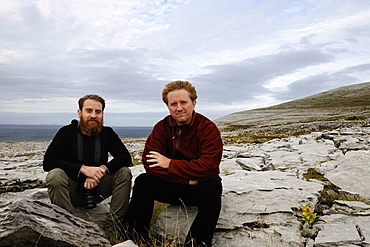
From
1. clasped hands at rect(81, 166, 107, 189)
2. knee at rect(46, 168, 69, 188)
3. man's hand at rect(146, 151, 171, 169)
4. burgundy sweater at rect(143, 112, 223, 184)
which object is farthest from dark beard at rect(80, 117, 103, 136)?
man's hand at rect(146, 151, 171, 169)

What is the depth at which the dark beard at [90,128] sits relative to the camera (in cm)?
614

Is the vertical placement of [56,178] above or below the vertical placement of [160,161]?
below

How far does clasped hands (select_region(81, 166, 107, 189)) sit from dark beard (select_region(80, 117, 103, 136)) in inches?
35.8

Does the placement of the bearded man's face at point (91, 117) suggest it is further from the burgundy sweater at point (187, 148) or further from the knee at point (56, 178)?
the burgundy sweater at point (187, 148)

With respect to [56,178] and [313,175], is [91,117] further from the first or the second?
[313,175]

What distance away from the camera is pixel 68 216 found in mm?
4719

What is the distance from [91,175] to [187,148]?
2.28m

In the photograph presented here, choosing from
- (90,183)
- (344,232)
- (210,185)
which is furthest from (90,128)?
(344,232)

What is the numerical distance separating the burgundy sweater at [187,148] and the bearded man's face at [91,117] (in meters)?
1.38

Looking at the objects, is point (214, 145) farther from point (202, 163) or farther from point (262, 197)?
point (262, 197)

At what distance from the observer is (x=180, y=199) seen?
5.39 meters

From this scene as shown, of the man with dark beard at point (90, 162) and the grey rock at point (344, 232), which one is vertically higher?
the man with dark beard at point (90, 162)

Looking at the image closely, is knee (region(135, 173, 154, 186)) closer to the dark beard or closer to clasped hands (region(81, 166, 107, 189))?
clasped hands (region(81, 166, 107, 189))

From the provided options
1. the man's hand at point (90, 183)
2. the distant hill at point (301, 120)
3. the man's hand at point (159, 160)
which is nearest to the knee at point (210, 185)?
the man's hand at point (159, 160)
